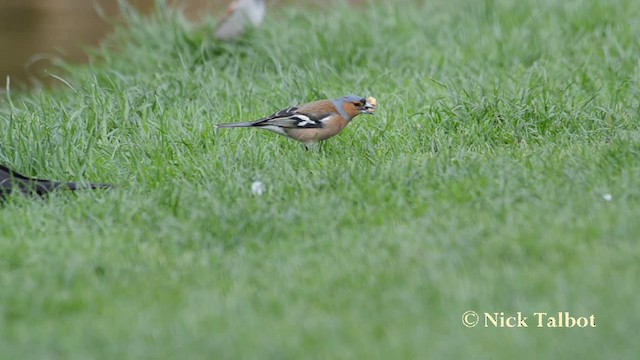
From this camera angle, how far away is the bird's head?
713cm

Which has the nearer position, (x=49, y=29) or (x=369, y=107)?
(x=369, y=107)

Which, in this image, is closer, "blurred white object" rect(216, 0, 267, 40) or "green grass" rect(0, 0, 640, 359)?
"green grass" rect(0, 0, 640, 359)

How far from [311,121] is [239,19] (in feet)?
10.2

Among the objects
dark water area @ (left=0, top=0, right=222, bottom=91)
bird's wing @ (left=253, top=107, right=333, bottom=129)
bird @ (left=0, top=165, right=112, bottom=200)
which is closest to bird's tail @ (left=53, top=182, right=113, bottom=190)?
bird @ (left=0, top=165, right=112, bottom=200)

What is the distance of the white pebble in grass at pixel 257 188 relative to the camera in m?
5.92

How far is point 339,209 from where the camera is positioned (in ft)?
18.5

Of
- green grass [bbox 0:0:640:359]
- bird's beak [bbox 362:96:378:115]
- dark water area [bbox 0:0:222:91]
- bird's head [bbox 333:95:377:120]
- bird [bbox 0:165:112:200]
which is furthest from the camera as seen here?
dark water area [bbox 0:0:222:91]

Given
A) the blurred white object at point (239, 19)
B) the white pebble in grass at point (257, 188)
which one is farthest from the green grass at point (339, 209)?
the blurred white object at point (239, 19)

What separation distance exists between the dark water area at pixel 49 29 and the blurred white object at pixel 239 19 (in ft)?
3.91

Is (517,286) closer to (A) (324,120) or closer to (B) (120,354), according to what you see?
(B) (120,354)

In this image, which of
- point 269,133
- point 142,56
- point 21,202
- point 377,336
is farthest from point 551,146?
point 142,56

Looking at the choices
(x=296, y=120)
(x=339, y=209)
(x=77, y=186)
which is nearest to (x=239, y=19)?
(x=296, y=120)

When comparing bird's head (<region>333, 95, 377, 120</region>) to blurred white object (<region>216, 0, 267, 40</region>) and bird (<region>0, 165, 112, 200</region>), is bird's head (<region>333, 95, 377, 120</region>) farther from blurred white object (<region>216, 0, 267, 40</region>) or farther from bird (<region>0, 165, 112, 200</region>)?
blurred white object (<region>216, 0, 267, 40</region>)

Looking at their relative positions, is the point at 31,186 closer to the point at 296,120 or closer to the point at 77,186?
the point at 77,186
